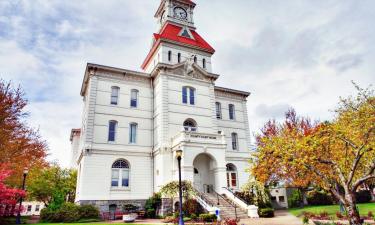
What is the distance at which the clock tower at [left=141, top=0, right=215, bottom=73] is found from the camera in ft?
99.0

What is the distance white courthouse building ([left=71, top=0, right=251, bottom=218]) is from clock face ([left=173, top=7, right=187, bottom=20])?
137 inches

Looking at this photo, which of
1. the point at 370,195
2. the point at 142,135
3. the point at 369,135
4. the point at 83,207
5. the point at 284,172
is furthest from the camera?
the point at 370,195

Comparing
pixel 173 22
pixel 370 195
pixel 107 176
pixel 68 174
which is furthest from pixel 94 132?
pixel 370 195

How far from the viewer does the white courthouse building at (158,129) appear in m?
24.8

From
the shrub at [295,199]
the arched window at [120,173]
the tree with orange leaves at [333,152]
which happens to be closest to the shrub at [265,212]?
the tree with orange leaves at [333,152]

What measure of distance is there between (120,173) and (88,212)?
4.64 meters

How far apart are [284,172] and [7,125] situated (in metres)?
21.9

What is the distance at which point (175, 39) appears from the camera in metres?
31.0

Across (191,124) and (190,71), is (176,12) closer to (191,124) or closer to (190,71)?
(190,71)

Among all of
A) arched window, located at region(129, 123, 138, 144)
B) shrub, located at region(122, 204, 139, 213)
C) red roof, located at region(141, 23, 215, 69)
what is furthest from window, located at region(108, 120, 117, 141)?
red roof, located at region(141, 23, 215, 69)

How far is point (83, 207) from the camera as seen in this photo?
861 inches

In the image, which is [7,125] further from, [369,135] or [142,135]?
[369,135]

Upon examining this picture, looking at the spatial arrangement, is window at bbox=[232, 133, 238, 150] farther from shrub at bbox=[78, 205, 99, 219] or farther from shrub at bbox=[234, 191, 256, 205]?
shrub at bbox=[78, 205, 99, 219]

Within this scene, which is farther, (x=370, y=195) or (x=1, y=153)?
(x=370, y=195)
